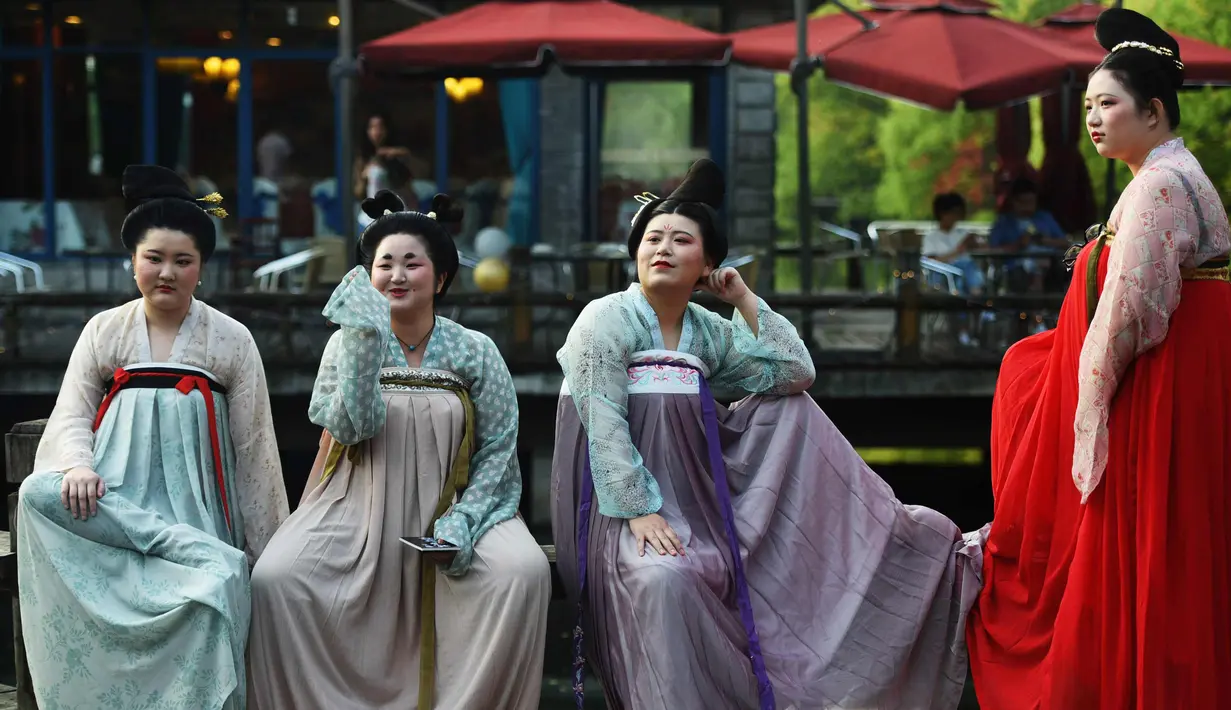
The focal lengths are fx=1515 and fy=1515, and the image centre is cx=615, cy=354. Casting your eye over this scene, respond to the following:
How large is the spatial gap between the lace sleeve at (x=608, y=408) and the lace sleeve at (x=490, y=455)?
8.1 inches

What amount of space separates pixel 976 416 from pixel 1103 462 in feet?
16.4

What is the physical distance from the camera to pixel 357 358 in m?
3.81

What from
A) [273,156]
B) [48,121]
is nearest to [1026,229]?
[273,156]

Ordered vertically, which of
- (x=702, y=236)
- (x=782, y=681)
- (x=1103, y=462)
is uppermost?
(x=702, y=236)

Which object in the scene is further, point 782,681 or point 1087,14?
point 1087,14

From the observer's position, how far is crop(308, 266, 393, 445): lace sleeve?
12.5 ft

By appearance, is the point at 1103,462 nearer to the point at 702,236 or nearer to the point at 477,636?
the point at 702,236

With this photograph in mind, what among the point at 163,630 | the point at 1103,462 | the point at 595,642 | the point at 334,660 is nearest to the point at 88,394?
the point at 163,630

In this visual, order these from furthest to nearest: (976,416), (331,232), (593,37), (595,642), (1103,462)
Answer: (331,232) → (593,37) → (976,416) → (595,642) → (1103,462)

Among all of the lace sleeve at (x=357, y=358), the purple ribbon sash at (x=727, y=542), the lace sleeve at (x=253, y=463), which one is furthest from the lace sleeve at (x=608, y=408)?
the lace sleeve at (x=253, y=463)

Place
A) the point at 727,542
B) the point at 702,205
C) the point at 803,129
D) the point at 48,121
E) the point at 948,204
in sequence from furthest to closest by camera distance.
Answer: the point at 48,121, the point at 948,204, the point at 803,129, the point at 702,205, the point at 727,542

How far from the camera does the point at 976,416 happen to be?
8609 millimetres

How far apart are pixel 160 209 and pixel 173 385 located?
0.47 metres

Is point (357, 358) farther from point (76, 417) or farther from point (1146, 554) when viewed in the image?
point (1146, 554)
